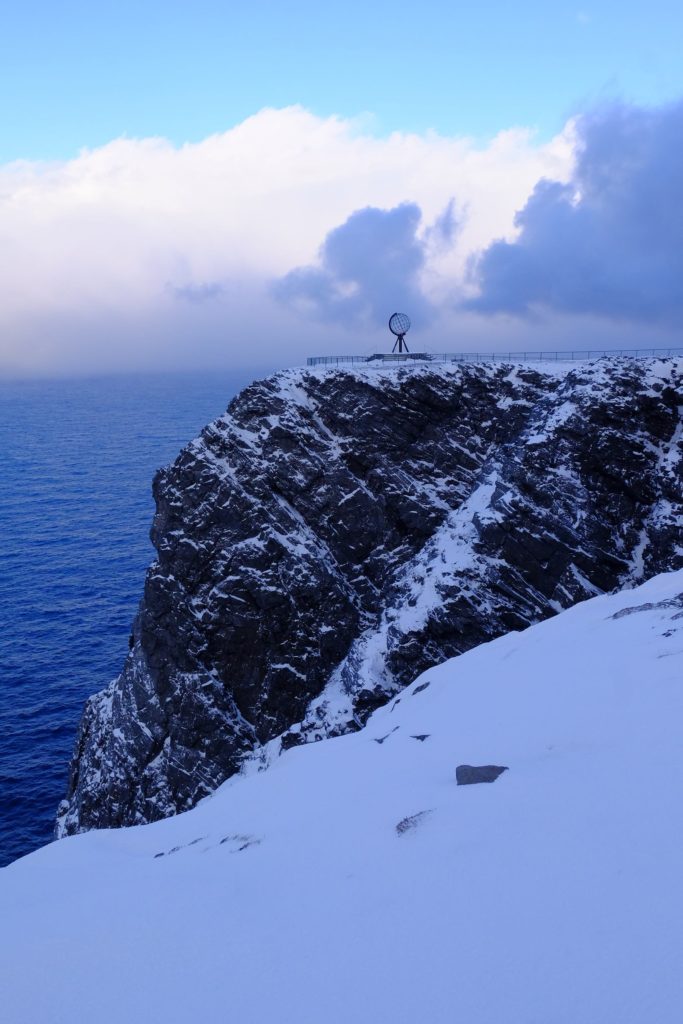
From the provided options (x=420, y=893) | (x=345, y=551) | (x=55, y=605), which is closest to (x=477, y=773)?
(x=420, y=893)

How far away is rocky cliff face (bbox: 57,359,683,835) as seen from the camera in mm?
50969

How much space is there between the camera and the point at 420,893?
10766mm

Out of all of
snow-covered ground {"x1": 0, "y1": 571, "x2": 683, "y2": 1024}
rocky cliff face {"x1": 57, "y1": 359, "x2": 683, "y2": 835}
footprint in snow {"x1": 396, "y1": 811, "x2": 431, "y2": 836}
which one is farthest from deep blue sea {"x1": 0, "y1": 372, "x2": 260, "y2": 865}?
footprint in snow {"x1": 396, "y1": 811, "x2": 431, "y2": 836}

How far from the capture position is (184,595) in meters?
56.1

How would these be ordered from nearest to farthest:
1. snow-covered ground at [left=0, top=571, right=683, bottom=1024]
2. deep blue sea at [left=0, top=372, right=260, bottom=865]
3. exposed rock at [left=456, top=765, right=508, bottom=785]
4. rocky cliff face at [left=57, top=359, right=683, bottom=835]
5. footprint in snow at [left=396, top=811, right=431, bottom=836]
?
snow-covered ground at [left=0, top=571, right=683, bottom=1024] < footprint in snow at [left=396, top=811, right=431, bottom=836] < exposed rock at [left=456, top=765, right=508, bottom=785] < rocky cliff face at [left=57, top=359, right=683, bottom=835] < deep blue sea at [left=0, top=372, right=260, bottom=865]

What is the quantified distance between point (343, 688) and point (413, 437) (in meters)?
25.6

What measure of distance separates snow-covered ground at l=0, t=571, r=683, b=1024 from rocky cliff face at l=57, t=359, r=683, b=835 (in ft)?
102

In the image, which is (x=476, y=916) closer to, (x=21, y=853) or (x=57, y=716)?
(x=21, y=853)

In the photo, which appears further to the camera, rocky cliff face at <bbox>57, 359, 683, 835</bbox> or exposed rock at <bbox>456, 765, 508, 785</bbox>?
rocky cliff face at <bbox>57, 359, 683, 835</bbox>

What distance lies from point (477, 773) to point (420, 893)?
4136 millimetres

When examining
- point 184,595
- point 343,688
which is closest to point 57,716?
point 184,595

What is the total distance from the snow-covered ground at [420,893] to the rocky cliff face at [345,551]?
31062mm

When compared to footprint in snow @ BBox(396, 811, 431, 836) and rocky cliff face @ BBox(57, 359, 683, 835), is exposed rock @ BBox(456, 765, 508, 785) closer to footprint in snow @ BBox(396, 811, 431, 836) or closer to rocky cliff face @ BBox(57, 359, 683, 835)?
footprint in snow @ BBox(396, 811, 431, 836)

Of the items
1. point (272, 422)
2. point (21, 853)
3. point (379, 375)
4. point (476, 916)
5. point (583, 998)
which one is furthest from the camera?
point (379, 375)
